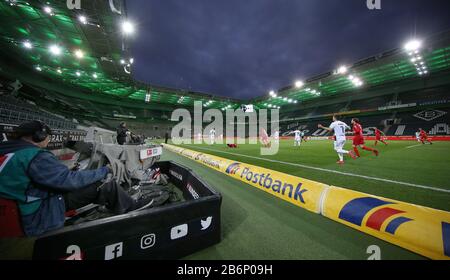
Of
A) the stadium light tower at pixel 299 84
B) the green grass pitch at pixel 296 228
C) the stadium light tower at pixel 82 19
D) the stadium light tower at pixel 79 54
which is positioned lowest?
the green grass pitch at pixel 296 228

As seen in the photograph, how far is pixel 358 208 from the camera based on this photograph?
7.34ft

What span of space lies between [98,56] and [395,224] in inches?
968

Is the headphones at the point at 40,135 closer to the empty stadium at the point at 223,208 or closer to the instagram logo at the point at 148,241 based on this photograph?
the empty stadium at the point at 223,208

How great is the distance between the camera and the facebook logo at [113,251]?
1.43 metres

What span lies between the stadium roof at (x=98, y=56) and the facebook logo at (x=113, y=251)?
15.0 meters

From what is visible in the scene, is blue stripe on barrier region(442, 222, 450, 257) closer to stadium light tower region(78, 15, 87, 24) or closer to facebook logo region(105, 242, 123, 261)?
facebook logo region(105, 242, 123, 261)

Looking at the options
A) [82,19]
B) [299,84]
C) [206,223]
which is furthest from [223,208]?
[299,84]

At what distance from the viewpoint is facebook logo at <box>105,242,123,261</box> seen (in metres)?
1.43

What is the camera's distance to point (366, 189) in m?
3.44

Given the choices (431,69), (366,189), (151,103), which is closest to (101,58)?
(366,189)

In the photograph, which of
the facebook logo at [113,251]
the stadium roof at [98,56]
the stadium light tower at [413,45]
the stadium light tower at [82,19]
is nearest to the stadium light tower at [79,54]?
the stadium roof at [98,56]
